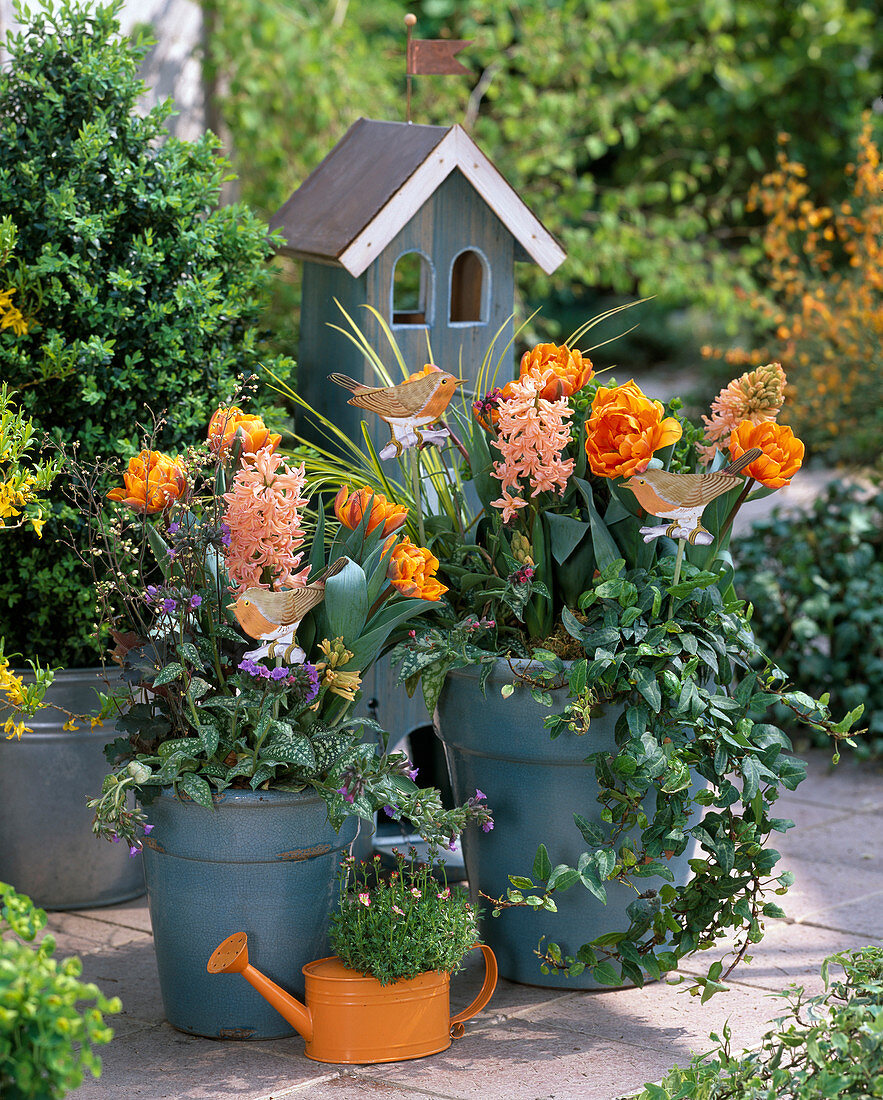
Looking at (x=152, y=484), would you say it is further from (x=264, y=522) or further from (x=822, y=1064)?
(x=822, y=1064)

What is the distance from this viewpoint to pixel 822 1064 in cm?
200

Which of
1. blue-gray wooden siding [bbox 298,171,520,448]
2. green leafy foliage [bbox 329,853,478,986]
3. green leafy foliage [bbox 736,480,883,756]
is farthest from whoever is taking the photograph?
green leafy foliage [bbox 736,480,883,756]

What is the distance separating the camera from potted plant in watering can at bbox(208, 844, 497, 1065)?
2422 mm

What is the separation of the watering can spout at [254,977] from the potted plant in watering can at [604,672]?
464 millimetres

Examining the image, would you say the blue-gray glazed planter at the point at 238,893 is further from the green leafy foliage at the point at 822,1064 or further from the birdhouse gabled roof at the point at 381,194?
the birdhouse gabled roof at the point at 381,194

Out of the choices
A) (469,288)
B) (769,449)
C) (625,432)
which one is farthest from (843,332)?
(625,432)

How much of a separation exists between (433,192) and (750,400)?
108 centimetres

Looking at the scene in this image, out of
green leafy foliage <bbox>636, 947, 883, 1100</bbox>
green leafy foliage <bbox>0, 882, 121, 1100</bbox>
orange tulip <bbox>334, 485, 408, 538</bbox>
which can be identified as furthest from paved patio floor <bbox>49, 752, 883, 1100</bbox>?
orange tulip <bbox>334, 485, 408, 538</bbox>

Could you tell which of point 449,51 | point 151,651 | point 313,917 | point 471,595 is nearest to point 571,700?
point 471,595

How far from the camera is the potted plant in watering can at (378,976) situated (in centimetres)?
242

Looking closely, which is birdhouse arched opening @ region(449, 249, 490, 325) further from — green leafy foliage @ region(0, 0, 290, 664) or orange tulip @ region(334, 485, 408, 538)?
orange tulip @ region(334, 485, 408, 538)

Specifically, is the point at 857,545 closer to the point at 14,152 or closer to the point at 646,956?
the point at 646,956

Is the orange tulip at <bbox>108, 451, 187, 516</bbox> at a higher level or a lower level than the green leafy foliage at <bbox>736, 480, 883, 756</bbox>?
higher

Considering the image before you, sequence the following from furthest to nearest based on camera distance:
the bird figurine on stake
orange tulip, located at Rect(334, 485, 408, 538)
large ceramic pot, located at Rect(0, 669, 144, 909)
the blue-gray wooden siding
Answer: the blue-gray wooden siding
large ceramic pot, located at Rect(0, 669, 144, 909)
orange tulip, located at Rect(334, 485, 408, 538)
the bird figurine on stake
